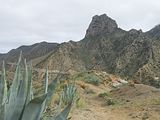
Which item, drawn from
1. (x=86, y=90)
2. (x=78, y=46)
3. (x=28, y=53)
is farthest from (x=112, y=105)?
(x=28, y=53)

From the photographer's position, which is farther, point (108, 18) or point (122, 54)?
point (108, 18)

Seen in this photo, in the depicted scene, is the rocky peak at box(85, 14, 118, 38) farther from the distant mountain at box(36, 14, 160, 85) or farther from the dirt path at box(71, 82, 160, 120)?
Result: the dirt path at box(71, 82, 160, 120)

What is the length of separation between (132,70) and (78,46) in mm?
15121

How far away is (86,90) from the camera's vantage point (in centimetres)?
2033

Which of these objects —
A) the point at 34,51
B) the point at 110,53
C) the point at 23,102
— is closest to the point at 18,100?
the point at 23,102

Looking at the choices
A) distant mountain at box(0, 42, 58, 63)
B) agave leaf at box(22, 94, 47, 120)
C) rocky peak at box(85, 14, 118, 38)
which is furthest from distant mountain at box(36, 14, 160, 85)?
agave leaf at box(22, 94, 47, 120)

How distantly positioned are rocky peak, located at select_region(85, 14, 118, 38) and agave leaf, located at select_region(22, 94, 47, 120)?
62144mm

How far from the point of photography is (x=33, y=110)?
9.16 feet

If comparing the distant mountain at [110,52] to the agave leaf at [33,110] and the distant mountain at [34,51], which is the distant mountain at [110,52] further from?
the agave leaf at [33,110]

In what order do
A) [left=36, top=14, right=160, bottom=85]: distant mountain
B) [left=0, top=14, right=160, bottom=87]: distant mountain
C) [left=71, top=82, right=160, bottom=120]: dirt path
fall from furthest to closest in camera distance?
1. [left=36, top=14, right=160, bottom=85]: distant mountain
2. [left=0, top=14, right=160, bottom=87]: distant mountain
3. [left=71, top=82, right=160, bottom=120]: dirt path

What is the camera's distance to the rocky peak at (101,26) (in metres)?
65.8

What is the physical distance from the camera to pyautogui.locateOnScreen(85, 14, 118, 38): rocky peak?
216ft

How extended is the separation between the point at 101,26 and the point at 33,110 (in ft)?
210

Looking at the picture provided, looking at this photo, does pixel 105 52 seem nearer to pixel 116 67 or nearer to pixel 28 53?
pixel 116 67
